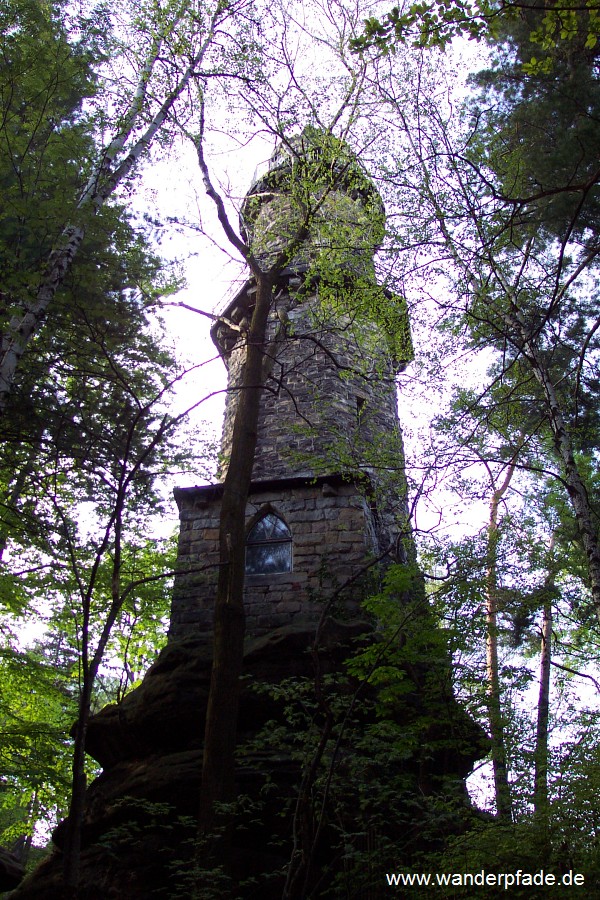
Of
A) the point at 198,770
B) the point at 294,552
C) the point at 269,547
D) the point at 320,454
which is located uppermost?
the point at 320,454

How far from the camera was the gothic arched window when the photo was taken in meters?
8.38

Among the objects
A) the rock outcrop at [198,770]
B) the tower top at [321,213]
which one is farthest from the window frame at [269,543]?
the tower top at [321,213]

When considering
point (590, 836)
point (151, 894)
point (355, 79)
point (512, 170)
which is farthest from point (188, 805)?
point (355, 79)

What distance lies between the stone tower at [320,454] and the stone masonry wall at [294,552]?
1 centimetres

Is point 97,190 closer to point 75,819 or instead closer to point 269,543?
point 269,543

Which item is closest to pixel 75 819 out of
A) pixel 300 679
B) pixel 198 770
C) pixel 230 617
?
pixel 230 617

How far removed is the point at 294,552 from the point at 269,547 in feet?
1.33

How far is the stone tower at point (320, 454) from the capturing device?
7977mm

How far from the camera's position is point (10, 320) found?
612 centimetres

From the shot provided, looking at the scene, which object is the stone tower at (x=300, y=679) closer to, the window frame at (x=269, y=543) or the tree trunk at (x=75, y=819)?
the window frame at (x=269, y=543)

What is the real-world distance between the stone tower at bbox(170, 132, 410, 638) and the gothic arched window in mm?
15

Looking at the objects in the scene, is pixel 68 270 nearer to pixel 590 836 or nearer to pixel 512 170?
pixel 512 170

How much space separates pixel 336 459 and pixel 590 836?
5.06 m

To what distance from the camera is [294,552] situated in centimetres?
833
